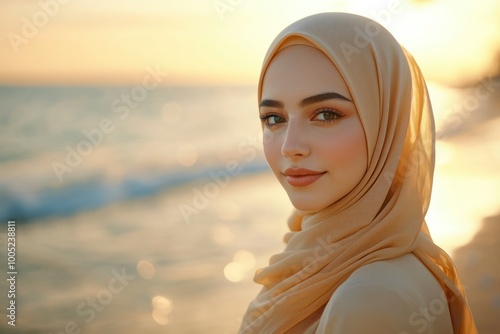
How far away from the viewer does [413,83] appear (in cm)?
214

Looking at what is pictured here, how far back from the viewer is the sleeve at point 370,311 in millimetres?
1662

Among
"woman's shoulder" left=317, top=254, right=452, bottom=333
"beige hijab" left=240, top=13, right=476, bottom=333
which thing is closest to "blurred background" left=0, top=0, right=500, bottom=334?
"beige hijab" left=240, top=13, right=476, bottom=333

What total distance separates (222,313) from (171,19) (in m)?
15.5

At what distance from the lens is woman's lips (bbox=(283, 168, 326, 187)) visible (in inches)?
75.2

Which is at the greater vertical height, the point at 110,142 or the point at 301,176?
the point at 110,142

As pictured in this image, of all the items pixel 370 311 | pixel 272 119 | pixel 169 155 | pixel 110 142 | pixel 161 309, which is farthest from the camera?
pixel 110 142

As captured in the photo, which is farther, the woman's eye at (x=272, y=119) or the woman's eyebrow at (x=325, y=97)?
the woman's eye at (x=272, y=119)

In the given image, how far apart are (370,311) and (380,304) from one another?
28mm

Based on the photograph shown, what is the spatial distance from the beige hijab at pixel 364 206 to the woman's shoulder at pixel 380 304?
73 mm

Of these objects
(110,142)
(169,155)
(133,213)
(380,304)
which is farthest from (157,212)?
(380,304)

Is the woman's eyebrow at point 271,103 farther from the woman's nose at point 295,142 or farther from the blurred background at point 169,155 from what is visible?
the blurred background at point 169,155

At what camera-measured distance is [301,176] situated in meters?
1.93

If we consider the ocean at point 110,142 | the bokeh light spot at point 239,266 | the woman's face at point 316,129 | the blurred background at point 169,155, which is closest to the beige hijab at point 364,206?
the woman's face at point 316,129

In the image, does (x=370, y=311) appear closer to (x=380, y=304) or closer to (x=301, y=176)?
(x=380, y=304)
